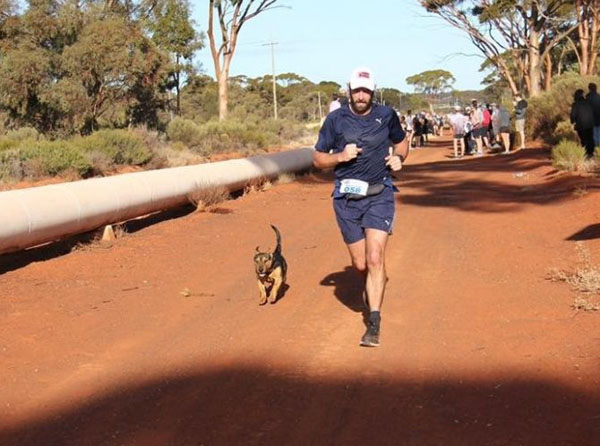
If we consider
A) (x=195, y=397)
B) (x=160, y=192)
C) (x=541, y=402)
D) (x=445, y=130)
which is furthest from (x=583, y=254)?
(x=445, y=130)

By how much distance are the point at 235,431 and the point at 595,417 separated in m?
2.08

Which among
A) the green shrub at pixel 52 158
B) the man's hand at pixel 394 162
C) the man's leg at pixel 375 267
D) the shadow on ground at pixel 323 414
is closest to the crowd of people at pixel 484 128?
the green shrub at pixel 52 158

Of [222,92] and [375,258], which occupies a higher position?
[222,92]

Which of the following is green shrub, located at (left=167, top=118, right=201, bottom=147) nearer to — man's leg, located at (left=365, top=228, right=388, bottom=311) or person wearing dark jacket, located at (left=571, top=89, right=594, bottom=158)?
person wearing dark jacket, located at (left=571, top=89, right=594, bottom=158)

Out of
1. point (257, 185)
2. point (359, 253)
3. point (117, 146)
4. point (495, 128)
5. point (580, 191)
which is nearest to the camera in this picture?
point (359, 253)

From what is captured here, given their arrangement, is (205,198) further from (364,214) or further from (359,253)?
(364,214)

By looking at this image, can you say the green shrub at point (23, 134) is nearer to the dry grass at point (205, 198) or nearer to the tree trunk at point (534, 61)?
the dry grass at point (205, 198)

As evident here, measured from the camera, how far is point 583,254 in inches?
412

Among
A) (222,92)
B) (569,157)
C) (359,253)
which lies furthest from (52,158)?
(222,92)

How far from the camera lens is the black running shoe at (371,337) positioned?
700cm

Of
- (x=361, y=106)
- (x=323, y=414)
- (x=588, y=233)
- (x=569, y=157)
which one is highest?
(x=361, y=106)

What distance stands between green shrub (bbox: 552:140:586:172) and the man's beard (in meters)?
13.8

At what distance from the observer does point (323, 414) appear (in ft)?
17.9

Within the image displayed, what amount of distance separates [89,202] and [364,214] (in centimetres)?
637
